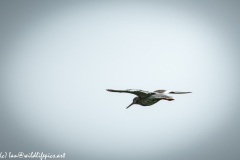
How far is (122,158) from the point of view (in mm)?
87500

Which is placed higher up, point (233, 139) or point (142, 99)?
point (233, 139)

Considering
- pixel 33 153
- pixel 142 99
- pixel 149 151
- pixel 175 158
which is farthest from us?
pixel 149 151

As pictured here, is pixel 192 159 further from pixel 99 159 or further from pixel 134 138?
pixel 134 138

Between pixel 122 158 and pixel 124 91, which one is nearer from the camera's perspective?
pixel 124 91

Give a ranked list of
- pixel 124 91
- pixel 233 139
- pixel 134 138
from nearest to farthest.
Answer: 1. pixel 124 91
2. pixel 233 139
3. pixel 134 138

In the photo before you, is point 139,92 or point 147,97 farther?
point 147,97

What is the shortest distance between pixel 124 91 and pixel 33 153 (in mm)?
69058

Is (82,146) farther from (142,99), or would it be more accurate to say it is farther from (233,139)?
(142,99)

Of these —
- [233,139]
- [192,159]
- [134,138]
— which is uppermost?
[134,138]

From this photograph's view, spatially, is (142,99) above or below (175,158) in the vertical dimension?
below

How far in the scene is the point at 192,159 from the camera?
77250mm

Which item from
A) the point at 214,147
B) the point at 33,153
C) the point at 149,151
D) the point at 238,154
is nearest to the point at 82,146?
the point at 149,151

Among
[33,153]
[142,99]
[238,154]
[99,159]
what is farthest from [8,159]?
[142,99]

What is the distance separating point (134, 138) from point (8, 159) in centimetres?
7382
